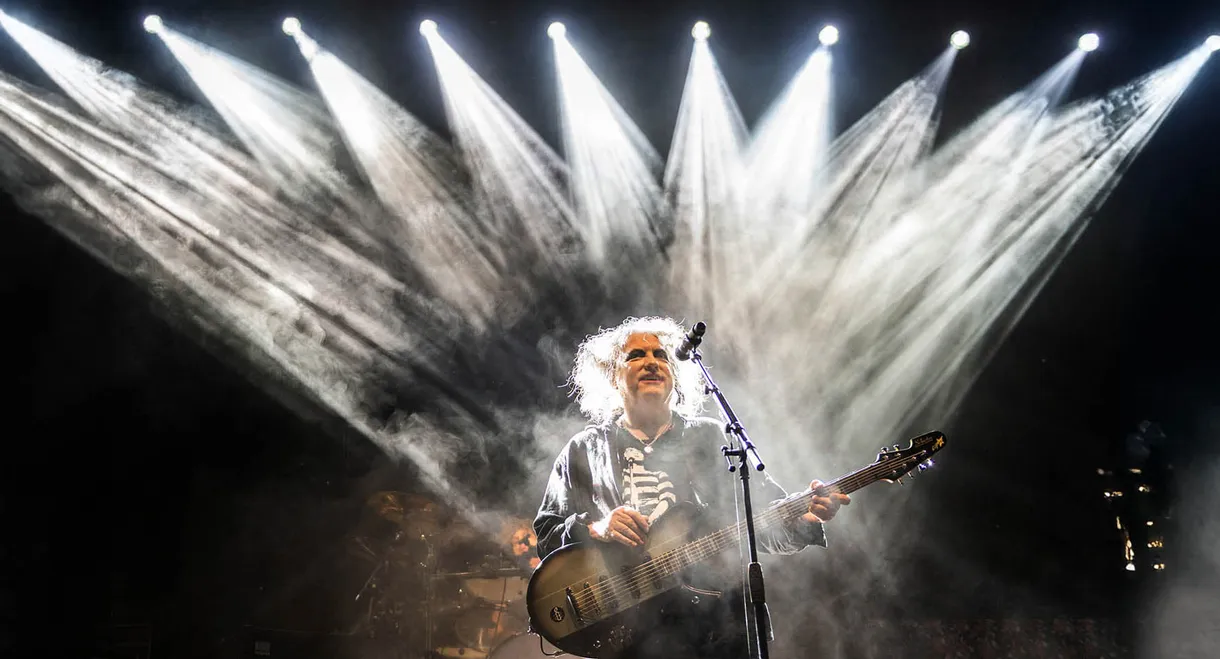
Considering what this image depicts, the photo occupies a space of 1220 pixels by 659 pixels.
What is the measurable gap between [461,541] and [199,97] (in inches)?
167

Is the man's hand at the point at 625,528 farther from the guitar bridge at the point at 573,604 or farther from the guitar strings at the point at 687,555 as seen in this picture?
the guitar bridge at the point at 573,604

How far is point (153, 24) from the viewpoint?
5820 mm

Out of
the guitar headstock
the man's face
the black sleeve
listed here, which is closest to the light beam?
the man's face

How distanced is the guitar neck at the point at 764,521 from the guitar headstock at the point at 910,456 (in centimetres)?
1

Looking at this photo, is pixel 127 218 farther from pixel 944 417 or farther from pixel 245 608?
pixel 944 417

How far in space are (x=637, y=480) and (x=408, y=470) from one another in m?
3.81

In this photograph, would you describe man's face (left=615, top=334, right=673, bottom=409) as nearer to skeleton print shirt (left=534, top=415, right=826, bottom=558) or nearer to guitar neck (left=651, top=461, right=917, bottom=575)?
skeleton print shirt (left=534, top=415, right=826, bottom=558)

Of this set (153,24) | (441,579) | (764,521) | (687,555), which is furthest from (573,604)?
(153,24)

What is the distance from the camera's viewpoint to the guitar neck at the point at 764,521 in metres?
3.20

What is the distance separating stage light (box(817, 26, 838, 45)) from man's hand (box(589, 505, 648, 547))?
4482 millimetres

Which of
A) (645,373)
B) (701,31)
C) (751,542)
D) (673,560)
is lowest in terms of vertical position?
(751,542)

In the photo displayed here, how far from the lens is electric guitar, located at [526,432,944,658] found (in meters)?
3.18

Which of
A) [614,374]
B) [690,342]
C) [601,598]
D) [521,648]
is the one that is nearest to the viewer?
[690,342]

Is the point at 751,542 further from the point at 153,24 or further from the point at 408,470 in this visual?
the point at 153,24
